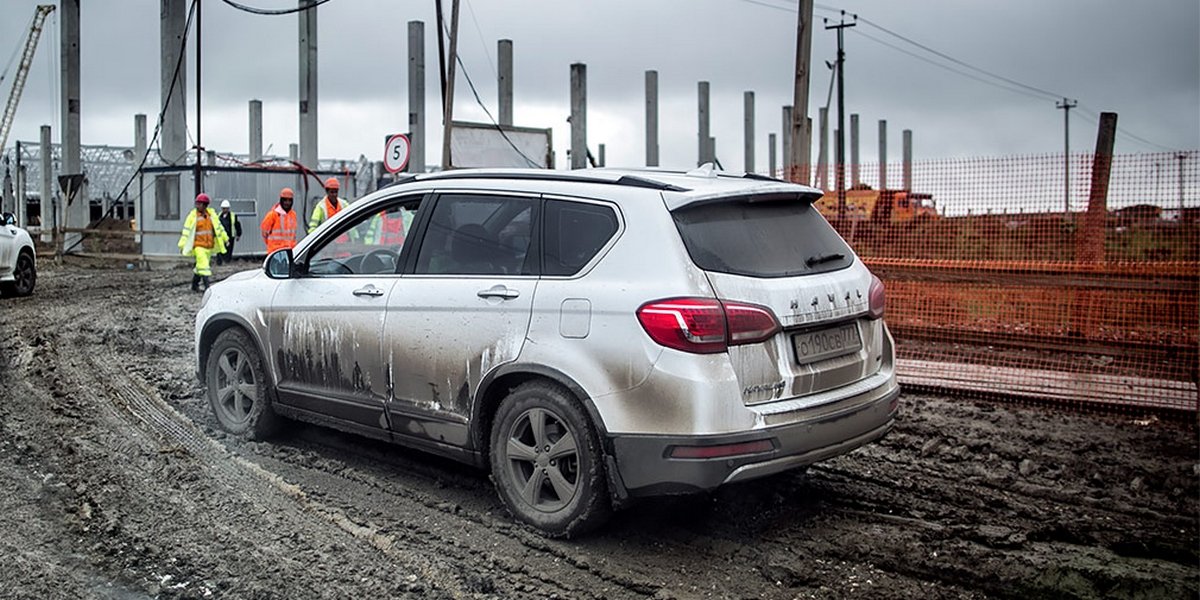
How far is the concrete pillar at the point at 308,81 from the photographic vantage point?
32.2 metres

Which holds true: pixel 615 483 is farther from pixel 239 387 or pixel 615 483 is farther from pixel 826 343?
pixel 239 387

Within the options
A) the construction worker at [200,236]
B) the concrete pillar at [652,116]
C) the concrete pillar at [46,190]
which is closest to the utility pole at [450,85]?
the construction worker at [200,236]

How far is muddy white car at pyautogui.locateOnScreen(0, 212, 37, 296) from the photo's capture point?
18.3m

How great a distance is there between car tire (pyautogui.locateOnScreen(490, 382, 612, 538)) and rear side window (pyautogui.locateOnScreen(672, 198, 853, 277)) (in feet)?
3.13

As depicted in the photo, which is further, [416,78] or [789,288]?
[416,78]

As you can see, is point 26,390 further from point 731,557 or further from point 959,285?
point 959,285

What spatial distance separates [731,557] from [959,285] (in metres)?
6.62

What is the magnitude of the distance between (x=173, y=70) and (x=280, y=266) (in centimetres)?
2459

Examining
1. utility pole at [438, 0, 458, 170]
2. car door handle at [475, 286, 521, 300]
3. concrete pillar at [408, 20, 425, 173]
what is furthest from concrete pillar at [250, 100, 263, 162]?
car door handle at [475, 286, 521, 300]

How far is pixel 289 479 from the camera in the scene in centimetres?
671

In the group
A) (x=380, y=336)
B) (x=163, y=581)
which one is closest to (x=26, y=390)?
(x=380, y=336)

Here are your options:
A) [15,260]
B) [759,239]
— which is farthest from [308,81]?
[759,239]

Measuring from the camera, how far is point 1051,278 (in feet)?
33.7

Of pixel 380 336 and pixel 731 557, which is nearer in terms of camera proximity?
pixel 731 557
